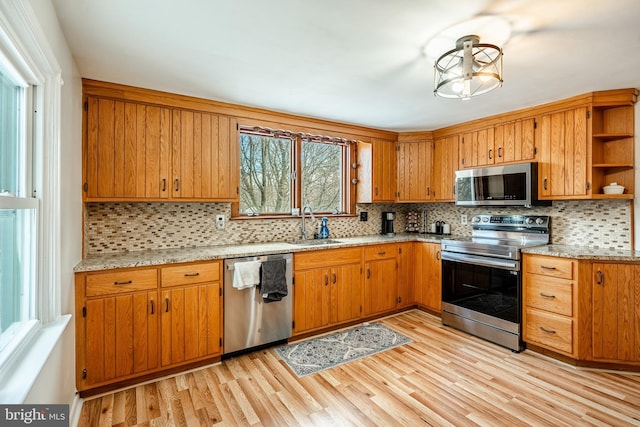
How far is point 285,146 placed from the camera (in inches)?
146

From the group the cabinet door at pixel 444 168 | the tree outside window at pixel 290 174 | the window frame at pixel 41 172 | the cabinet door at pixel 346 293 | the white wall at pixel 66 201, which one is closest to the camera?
the window frame at pixel 41 172

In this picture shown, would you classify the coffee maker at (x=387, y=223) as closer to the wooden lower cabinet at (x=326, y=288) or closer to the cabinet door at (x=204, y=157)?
the wooden lower cabinet at (x=326, y=288)

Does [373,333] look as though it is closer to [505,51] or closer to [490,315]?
[490,315]

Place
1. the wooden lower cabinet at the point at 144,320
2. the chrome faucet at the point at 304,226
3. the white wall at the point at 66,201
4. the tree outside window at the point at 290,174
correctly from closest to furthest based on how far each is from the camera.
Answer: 1. the white wall at the point at 66,201
2. the wooden lower cabinet at the point at 144,320
3. the tree outside window at the point at 290,174
4. the chrome faucet at the point at 304,226

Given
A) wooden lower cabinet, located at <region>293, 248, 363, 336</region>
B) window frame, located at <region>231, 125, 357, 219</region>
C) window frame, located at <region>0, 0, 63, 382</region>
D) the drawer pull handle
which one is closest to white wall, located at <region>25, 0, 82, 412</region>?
window frame, located at <region>0, 0, 63, 382</region>

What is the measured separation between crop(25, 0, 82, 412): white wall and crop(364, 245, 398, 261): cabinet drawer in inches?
104

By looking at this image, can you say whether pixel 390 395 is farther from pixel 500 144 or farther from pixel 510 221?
pixel 500 144

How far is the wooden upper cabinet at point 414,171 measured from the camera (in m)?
4.18

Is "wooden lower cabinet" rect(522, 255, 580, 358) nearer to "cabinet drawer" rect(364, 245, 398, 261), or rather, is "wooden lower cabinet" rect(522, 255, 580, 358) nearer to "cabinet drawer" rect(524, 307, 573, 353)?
"cabinet drawer" rect(524, 307, 573, 353)

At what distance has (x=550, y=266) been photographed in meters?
2.78

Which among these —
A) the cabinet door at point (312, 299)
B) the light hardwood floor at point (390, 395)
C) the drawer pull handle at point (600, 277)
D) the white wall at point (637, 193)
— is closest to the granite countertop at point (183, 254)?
the cabinet door at point (312, 299)

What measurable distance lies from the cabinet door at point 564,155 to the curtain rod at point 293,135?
2038 mm

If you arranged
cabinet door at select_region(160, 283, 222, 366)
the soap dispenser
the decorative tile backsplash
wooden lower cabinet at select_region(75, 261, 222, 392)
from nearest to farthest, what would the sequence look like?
wooden lower cabinet at select_region(75, 261, 222, 392) < cabinet door at select_region(160, 283, 222, 366) < the decorative tile backsplash < the soap dispenser

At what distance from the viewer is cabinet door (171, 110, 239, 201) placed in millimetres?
2826
